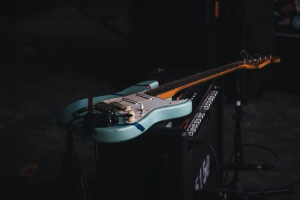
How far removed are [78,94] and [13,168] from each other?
147cm

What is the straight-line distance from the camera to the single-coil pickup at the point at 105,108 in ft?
6.46

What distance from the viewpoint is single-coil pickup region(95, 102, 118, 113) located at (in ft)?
6.46

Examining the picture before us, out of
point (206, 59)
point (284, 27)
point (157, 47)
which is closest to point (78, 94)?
point (157, 47)

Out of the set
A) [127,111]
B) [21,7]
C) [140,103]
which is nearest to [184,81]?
[140,103]

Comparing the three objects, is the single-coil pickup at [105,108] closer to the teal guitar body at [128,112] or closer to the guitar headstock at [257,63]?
the teal guitar body at [128,112]

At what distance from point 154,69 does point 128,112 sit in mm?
876

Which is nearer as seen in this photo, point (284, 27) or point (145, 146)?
point (145, 146)

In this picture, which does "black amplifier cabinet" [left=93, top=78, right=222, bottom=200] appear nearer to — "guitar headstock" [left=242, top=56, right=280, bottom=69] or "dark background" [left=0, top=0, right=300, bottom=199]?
"guitar headstock" [left=242, top=56, right=280, bottom=69]

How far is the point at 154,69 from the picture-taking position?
2.71m

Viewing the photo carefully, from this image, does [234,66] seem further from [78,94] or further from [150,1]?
[78,94]

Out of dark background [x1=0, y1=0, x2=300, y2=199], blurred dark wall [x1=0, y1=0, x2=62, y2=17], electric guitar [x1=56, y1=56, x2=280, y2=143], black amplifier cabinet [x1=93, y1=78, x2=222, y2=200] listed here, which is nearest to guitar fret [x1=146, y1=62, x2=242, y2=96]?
electric guitar [x1=56, y1=56, x2=280, y2=143]

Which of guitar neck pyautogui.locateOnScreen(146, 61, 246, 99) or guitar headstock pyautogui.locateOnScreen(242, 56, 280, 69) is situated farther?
guitar headstock pyautogui.locateOnScreen(242, 56, 280, 69)

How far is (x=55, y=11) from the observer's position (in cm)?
838

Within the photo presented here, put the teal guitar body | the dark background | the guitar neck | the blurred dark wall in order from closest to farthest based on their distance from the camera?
1. the teal guitar body
2. the guitar neck
3. the dark background
4. the blurred dark wall
